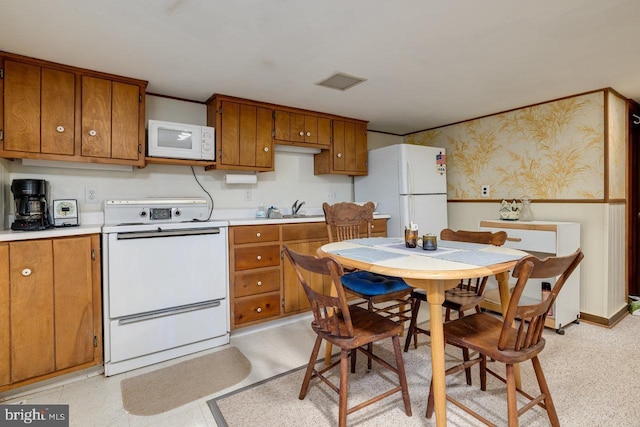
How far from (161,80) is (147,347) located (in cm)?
205

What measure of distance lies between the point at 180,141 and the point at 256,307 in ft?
5.16

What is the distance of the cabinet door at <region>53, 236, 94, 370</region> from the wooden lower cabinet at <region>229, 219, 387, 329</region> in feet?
3.21

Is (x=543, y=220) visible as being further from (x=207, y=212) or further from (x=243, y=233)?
(x=207, y=212)

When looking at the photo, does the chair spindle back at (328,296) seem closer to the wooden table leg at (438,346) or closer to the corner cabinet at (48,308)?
the wooden table leg at (438,346)

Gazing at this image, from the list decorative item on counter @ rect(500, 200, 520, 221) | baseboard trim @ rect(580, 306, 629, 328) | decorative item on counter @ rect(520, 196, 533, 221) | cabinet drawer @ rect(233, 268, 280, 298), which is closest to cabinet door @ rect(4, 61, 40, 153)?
cabinet drawer @ rect(233, 268, 280, 298)

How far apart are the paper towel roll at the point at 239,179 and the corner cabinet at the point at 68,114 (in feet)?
2.52

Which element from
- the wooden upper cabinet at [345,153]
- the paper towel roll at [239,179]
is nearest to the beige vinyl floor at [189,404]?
the paper towel roll at [239,179]

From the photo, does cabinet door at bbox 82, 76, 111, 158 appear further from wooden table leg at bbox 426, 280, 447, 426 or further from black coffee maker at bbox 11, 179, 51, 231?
wooden table leg at bbox 426, 280, 447, 426

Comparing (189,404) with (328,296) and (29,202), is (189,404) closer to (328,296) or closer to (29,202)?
(328,296)

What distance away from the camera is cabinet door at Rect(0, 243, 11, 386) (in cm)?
182

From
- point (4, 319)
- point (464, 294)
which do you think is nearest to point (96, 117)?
point (4, 319)

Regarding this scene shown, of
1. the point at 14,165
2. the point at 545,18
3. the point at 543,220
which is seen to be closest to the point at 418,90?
the point at 545,18

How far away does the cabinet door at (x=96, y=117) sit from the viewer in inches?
90.7

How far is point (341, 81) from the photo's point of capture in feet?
8.55
